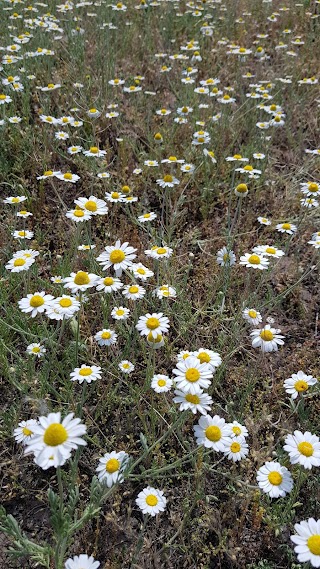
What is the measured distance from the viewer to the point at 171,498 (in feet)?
7.02

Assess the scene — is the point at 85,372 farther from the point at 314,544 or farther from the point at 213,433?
the point at 314,544

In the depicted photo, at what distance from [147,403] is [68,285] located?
731mm

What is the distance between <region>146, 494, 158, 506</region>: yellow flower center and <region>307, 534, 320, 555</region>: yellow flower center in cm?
59

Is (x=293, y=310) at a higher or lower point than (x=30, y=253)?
lower

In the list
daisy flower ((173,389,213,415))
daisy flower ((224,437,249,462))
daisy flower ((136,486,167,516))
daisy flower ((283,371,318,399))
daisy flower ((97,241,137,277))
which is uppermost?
daisy flower ((97,241,137,277))

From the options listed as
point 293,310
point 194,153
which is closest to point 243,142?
point 194,153

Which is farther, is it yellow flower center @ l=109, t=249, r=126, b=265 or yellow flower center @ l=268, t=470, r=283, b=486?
yellow flower center @ l=109, t=249, r=126, b=265

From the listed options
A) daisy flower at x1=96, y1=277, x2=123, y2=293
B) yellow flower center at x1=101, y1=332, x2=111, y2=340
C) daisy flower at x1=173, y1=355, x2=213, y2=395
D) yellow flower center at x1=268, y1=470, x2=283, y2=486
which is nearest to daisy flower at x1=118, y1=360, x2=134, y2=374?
yellow flower center at x1=101, y1=332, x2=111, y2=340

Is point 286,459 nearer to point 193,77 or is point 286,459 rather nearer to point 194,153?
point 194,153

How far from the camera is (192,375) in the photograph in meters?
1.88

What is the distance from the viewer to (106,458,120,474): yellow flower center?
188 cm

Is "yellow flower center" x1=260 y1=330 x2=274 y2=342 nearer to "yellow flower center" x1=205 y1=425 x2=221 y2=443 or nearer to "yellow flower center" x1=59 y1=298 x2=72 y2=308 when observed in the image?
"yellow flower center" x1=205 y1=425 x2=221 y2=443

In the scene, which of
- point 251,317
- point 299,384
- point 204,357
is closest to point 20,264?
point 204,357

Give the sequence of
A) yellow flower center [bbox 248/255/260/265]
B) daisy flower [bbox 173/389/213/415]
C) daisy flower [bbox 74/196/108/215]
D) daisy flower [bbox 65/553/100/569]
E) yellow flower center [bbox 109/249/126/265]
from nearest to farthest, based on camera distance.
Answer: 1. daisy flower [bbox 65/553/100/569]
2. daisy flower [bbox 173/389/213/415]
3. yellow flower center [bbox 109/249/126/265]
4. yellow flower center [bbox 248/255/260/265]
5. daisy flower [bbox 74/196/108/215]
